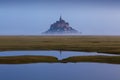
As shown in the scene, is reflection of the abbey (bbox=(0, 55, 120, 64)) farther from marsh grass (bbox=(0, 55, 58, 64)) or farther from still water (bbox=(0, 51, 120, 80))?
still water (bbox=(0, 51, 120, 80))

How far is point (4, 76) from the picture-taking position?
71.9 ft

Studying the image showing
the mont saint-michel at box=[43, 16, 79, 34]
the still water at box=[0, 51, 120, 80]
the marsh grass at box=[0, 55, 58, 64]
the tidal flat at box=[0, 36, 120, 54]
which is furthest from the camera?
the mont saint-michel at box=[43, 16, 79, 34]

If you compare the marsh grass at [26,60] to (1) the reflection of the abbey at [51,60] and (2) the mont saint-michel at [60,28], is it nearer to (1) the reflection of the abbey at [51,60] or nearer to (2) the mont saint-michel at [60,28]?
(1) the reflection of the abbey at [51,60]

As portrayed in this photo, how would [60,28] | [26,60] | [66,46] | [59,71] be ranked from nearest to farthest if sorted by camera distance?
[59,71], [26,60], [66,46], [60,28]

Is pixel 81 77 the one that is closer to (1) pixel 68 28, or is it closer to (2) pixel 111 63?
(2) pixel 111 63

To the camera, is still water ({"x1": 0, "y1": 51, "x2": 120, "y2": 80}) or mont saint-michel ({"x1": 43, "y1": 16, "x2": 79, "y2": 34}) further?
Answer: mont saint-michel ({"x1": 43, "y1": 16, "x2": 79, "y2": 34})

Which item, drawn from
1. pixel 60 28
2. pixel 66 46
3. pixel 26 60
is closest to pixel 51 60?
pixel 26 60

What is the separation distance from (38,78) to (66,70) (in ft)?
13.2

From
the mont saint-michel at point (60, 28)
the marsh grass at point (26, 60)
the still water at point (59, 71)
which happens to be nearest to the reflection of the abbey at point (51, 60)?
the marsh grass at point (26, 60)

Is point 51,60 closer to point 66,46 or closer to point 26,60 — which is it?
point 26,60

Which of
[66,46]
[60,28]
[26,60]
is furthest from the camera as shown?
[60,28]

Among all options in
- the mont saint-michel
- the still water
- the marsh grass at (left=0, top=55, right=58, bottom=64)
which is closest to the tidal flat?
the marsh grass at (left=0, top=55, right=58, bottom=64)

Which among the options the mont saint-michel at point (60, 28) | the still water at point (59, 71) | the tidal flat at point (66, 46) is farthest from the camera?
the mont saint-michel at point (60, 28)

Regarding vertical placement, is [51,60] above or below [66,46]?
above
